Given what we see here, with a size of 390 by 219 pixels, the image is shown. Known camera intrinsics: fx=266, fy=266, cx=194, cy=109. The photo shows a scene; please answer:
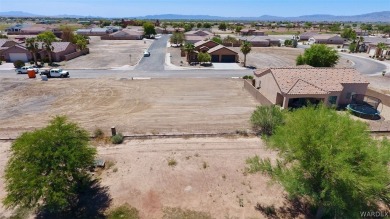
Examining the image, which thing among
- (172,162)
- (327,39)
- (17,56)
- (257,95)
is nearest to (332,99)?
(257,95)

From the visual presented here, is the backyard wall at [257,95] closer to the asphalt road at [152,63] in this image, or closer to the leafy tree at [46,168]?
the asphalt road at [152,63]

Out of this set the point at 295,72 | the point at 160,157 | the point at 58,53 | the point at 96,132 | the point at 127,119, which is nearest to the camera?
the point at 160,157

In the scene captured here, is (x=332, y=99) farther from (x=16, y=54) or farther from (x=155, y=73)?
(x=16, y=54)

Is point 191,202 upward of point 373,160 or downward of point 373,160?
downward

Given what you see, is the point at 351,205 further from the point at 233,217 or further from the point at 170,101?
the point at 170,101

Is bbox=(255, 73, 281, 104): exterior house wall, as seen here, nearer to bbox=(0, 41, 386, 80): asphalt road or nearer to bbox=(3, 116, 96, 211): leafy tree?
bbox=(0, 41, 386, 80): asphalt road

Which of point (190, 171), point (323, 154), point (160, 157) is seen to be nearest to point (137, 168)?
point (160, 157)

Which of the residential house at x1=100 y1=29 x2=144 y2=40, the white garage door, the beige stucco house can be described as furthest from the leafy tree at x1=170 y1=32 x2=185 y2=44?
the beige stucco house
